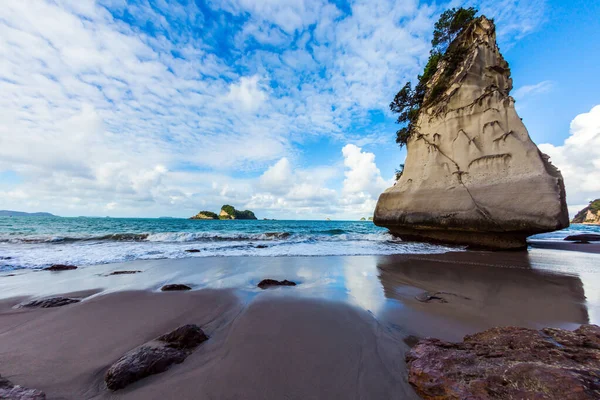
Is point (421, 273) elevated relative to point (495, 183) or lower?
lower

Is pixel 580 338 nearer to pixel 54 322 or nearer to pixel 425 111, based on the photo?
pixel 54 322

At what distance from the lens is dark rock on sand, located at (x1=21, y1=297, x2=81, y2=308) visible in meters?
3.89

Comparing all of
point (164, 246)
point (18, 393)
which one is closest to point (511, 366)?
point (18, 393)

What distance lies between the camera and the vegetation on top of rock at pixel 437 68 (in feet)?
47.8

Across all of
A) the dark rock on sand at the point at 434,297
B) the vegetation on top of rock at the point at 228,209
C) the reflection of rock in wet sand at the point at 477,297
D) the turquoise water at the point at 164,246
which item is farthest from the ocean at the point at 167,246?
the vegetation on top of rock at the point at 228,209

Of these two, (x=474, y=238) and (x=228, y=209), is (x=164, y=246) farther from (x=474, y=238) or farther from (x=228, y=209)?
(x=228, y=209)

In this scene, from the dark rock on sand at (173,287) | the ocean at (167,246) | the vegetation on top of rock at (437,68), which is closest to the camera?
the dark rock on sand at (173,287)

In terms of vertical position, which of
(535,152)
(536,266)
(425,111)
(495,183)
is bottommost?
(536,266)

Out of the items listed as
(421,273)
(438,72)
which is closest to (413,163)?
(438,72)

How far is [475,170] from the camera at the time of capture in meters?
11.8

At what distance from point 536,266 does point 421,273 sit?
4480 millimetres

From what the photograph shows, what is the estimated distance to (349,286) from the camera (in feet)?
16.8

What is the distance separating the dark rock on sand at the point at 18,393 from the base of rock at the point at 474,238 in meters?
14.7

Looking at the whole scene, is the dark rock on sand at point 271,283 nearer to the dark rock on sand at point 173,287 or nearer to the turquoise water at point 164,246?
the dark rock on sand at point 173,287
